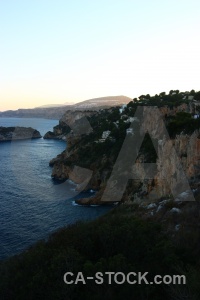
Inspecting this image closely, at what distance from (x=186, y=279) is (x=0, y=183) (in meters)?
37.8

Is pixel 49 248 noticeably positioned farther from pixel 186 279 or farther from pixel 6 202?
pixel 6 202

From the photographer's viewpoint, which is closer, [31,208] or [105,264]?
[105,264]

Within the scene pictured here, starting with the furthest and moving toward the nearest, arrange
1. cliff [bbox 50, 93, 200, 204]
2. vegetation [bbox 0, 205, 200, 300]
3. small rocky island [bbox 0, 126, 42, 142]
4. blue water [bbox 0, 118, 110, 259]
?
small rocky island [bbox 0, 126, 42, 142]
blue water [bbox 0, 118, 110, 259]
cliff [bbox 50, 93, 200, 204]
vegetation [bbox 0, 205, 200, 300]

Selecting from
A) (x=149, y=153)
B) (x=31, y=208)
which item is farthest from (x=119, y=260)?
(x=149, y=153)

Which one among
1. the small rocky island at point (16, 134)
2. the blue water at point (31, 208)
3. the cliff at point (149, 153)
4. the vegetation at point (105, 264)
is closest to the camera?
the vegetation at point (105, 264)

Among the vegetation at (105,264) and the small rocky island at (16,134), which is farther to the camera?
the small rocky island at (16,134)

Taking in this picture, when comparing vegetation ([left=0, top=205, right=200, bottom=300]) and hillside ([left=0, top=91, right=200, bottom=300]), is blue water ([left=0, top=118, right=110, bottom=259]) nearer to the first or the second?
hillside ([left=0, top=91, right=200, bottom=300])

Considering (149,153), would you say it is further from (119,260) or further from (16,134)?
(16,134)

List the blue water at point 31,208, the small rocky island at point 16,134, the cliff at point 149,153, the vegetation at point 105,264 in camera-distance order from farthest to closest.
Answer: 1. the small rocky island at point 16,134
2. the blue water at point 31,208
3. the cliff at point 149,153
4. the vegetation at point 105,264

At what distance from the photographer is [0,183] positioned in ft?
137

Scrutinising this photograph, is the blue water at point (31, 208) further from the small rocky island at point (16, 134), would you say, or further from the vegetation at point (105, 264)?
the small rocky island at point (16, 134)

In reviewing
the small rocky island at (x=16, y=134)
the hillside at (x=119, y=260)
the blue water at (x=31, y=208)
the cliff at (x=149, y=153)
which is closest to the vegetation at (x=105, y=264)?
the hillside at (x=119, y=260)

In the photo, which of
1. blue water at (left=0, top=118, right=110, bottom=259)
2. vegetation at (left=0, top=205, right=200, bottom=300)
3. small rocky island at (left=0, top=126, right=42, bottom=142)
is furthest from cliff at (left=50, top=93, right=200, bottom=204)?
small rocky island at (left=0, top=126, right=42, bottom=142)

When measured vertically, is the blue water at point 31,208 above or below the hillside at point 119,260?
below
